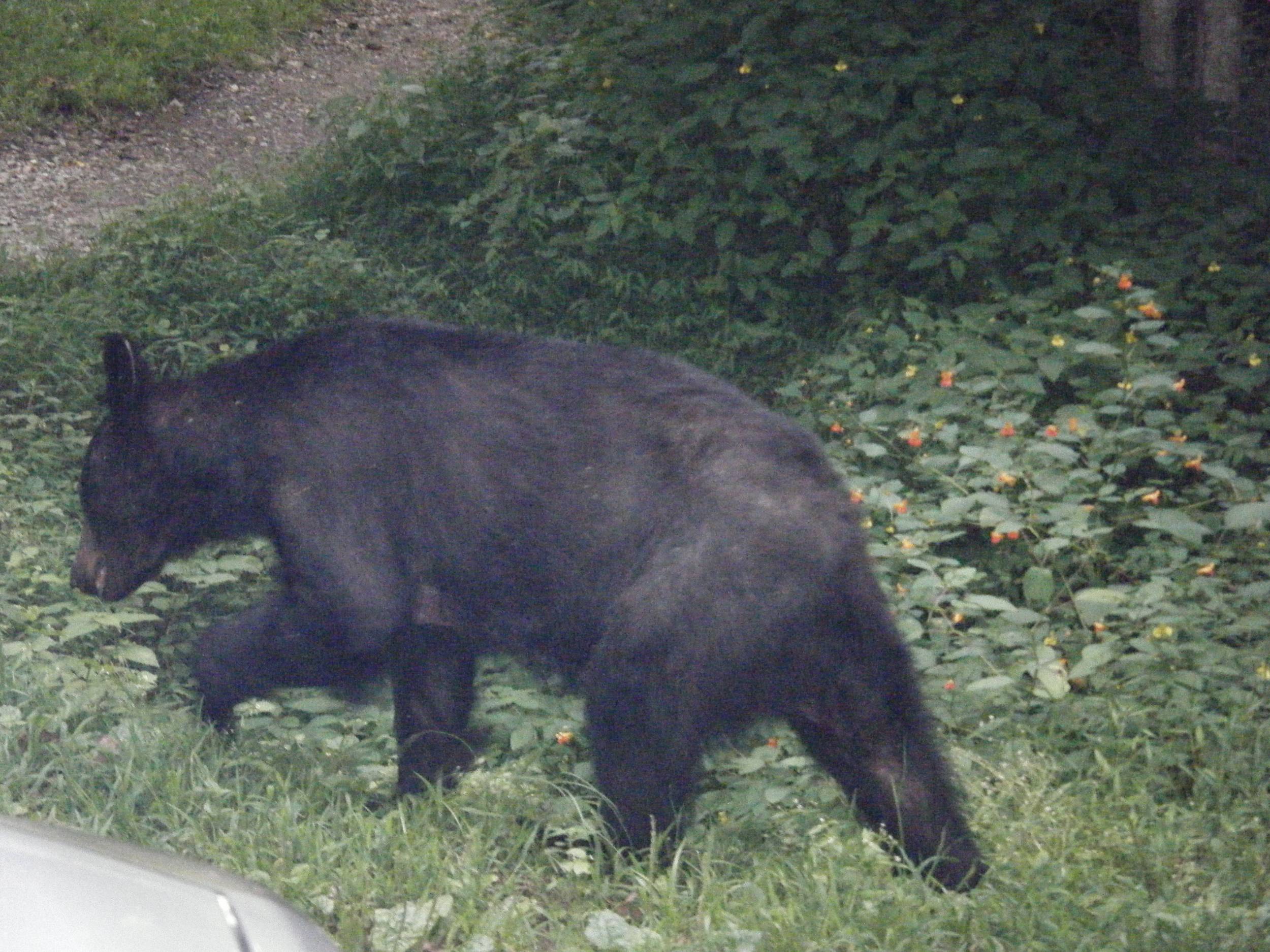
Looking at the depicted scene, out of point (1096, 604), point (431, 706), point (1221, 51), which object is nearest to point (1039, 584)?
point (1096, 604)

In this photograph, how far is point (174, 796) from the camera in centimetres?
377

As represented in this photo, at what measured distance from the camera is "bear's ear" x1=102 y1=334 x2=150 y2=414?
4477 mm

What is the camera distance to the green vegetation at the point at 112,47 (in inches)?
402

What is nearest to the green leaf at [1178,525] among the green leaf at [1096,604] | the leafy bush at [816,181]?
the green leaf at [1096,604]

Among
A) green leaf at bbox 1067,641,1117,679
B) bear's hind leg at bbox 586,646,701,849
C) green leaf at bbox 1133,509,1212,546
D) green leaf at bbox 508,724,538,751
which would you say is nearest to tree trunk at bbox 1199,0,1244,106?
green leaf at bbox 1133,509,1212,546

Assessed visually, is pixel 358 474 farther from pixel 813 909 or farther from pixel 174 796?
pixel 813 909

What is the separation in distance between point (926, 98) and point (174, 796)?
485 centimetres

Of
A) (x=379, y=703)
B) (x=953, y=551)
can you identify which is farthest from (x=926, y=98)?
(x=379, y=703)

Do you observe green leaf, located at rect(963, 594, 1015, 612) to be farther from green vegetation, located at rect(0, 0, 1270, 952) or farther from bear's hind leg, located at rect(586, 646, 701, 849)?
bear's hind leg, located at rect(586, 646, 701, 849)

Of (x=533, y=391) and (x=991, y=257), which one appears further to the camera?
(x=991, y=257)

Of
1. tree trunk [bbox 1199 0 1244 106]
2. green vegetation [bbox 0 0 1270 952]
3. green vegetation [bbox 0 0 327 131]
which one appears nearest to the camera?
green vegetation [bbox 0 0 1270 952]

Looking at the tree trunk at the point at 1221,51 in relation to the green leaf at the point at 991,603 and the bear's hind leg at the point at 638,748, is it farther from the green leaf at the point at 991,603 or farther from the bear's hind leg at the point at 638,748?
the bear's hind leg at the point at 638,748

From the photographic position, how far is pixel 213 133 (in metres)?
10.3

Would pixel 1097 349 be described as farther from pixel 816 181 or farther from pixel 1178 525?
pixel 816 181
